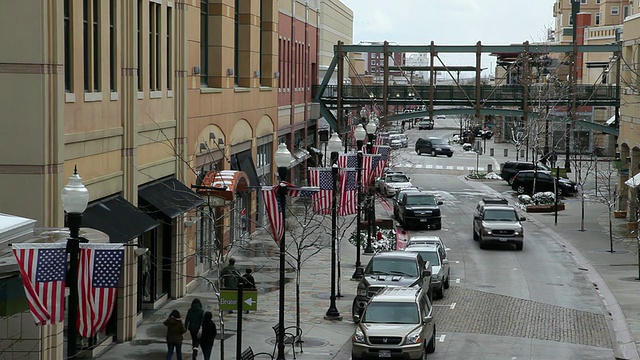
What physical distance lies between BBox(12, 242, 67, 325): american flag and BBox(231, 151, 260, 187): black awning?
26749mm

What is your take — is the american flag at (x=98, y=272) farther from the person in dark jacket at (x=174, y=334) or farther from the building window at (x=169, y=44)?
the building window at (x=169, y=44)

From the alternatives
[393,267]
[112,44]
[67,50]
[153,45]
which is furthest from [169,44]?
[393,267]

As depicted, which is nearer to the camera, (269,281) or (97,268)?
(97,268)

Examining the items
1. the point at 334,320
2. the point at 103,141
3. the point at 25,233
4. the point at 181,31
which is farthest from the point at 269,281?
the point at 25,233

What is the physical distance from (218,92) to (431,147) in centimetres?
6237

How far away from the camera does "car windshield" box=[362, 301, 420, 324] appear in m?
22.9

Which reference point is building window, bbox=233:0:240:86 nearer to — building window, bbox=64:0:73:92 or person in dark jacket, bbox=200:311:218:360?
building window, bbox=64:0:73:92

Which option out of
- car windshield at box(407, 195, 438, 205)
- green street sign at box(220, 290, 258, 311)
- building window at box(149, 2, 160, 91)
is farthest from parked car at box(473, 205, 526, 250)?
green street sign at box(220, 290, 258, 311)

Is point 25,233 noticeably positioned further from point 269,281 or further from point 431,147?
point 431,147

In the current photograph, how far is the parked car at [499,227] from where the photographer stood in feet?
139

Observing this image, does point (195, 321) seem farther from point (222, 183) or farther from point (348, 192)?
point (348, 192)

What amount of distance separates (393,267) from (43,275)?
53.0 ft

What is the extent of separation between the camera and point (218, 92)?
3659cm

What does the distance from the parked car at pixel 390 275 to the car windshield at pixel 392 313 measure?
3.78m
